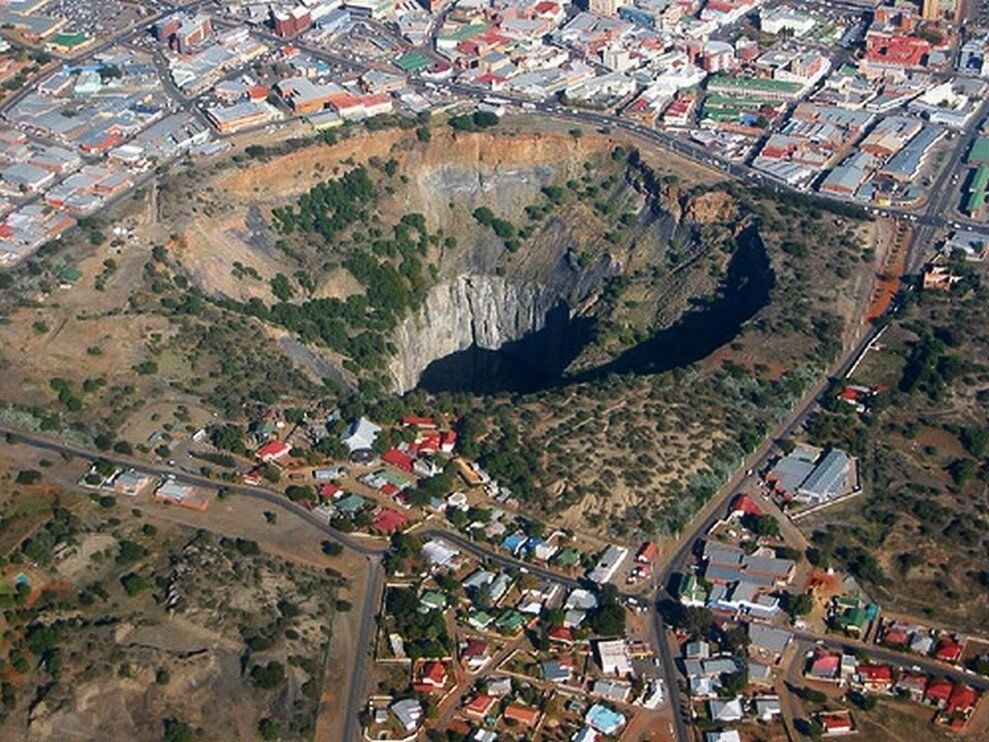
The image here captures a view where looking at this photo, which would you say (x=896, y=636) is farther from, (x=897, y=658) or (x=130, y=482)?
(x=130, y=482)

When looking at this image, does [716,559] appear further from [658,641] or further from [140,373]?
[140,373]

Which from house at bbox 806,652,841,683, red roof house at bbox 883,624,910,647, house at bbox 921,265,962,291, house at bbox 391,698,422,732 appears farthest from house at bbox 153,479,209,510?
house at bbox 921,265,962,291

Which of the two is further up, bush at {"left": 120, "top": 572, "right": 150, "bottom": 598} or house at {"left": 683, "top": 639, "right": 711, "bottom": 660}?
house at {"left": 683, "top": 639, "right": 711, "bottom": 660}

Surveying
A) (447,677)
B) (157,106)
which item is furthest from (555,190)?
(447,677)

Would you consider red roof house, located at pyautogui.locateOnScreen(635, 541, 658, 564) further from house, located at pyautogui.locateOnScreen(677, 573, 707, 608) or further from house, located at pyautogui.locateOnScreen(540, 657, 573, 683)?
house, located at pyautogui.locateOnScreen(540, 657, 573, 683)

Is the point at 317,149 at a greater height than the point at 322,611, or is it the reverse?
the point at 317,149

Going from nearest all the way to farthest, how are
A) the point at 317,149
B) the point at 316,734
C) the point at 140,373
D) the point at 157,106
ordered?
1. the point at 316,734
2. the point at 140,373
3. the point at 317,149
4. the point at 157,106

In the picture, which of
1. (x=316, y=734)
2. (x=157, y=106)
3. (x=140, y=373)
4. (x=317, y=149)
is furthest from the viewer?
(x=157, y=106)
